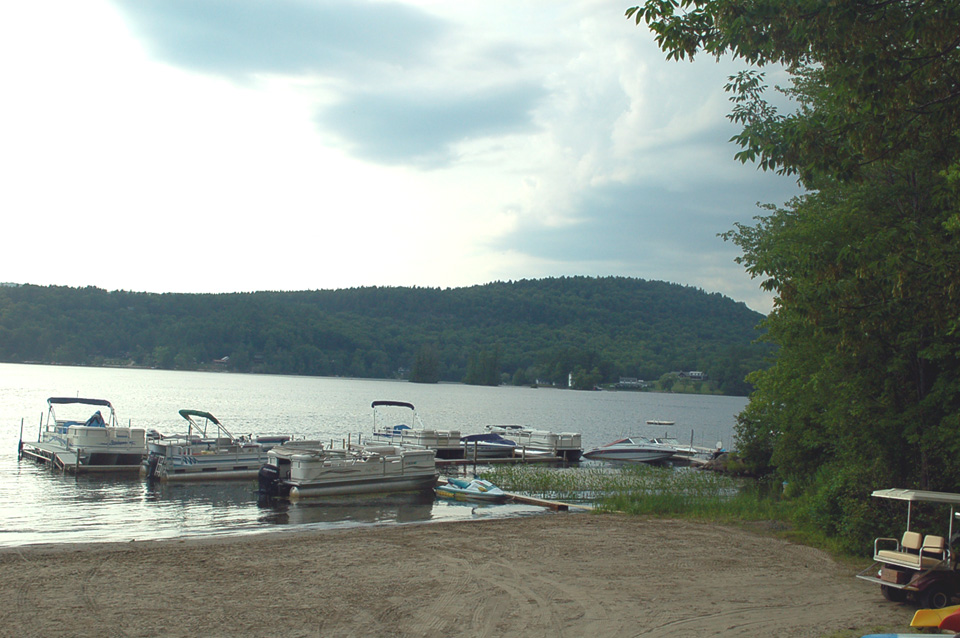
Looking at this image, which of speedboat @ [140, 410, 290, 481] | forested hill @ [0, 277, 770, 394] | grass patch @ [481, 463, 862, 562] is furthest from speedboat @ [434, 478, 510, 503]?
forested hill @ [0, 277, 770, 394]

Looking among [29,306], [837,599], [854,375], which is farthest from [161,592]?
[29,306]

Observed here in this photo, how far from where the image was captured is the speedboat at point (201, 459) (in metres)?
29.1

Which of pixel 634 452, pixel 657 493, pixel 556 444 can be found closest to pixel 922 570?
pixel 657 493

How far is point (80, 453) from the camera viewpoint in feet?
99.5

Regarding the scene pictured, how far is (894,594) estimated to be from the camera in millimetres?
9961

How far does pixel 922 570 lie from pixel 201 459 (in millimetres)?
26462

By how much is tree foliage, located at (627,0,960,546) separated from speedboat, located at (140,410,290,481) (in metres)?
21.9

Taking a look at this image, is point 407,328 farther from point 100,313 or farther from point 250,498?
point 250,498

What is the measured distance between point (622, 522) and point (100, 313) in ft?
524

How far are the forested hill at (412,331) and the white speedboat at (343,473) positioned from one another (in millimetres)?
122411

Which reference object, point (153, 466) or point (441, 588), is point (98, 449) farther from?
point (441, 588)

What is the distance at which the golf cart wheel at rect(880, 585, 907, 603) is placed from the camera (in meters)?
9.89

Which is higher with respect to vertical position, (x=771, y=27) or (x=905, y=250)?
(x=771, y=27)

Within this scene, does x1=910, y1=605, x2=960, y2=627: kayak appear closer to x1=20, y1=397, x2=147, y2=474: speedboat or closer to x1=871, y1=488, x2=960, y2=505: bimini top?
x1=871, y1=488, x2=960, y2=505: bimini top
